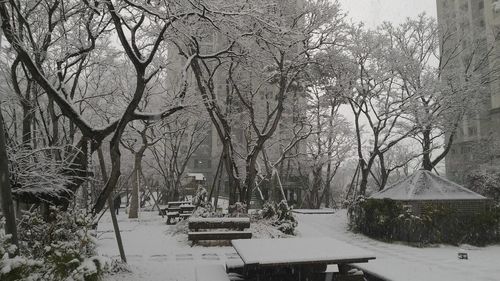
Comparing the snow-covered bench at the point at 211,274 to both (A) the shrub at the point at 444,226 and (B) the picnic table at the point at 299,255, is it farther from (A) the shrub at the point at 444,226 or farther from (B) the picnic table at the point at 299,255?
(A) the shrub at the point at 444,226

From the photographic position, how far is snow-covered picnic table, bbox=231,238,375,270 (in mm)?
6555

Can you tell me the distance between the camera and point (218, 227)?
13.4 metres

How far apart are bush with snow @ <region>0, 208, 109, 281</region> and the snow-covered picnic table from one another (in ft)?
8.46

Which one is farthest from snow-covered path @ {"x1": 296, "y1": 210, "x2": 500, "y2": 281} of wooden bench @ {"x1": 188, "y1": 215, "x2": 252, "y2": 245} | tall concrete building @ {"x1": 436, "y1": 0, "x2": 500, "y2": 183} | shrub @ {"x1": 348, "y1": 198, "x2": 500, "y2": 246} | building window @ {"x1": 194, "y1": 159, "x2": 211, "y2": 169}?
building window @ {"x1": 194, "y1": 159, "x2": 211, "y2": 169}

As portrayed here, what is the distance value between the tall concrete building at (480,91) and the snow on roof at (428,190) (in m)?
11.9

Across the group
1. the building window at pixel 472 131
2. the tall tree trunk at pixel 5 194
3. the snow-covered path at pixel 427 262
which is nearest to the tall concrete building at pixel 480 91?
the building window at pixel 472 131

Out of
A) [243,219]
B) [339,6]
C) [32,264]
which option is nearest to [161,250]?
[243,219]

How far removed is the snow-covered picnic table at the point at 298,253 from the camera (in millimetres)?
6555

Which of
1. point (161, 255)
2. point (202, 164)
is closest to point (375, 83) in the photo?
point (161, 255)

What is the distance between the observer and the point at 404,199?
14688 mm

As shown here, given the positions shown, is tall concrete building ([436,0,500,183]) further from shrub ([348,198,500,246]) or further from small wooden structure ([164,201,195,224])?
small wooden structure ([164,201,195,224])

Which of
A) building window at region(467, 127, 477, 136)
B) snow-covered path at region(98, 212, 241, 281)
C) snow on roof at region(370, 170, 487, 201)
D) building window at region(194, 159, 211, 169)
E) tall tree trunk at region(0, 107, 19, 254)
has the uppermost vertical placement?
building window at region(467, 127, 477, 136)

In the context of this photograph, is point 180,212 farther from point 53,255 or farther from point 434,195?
point 53,255

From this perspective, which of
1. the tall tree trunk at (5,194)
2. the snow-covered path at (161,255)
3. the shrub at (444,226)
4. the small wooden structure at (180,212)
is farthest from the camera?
the small wooden structure at (180,212)
